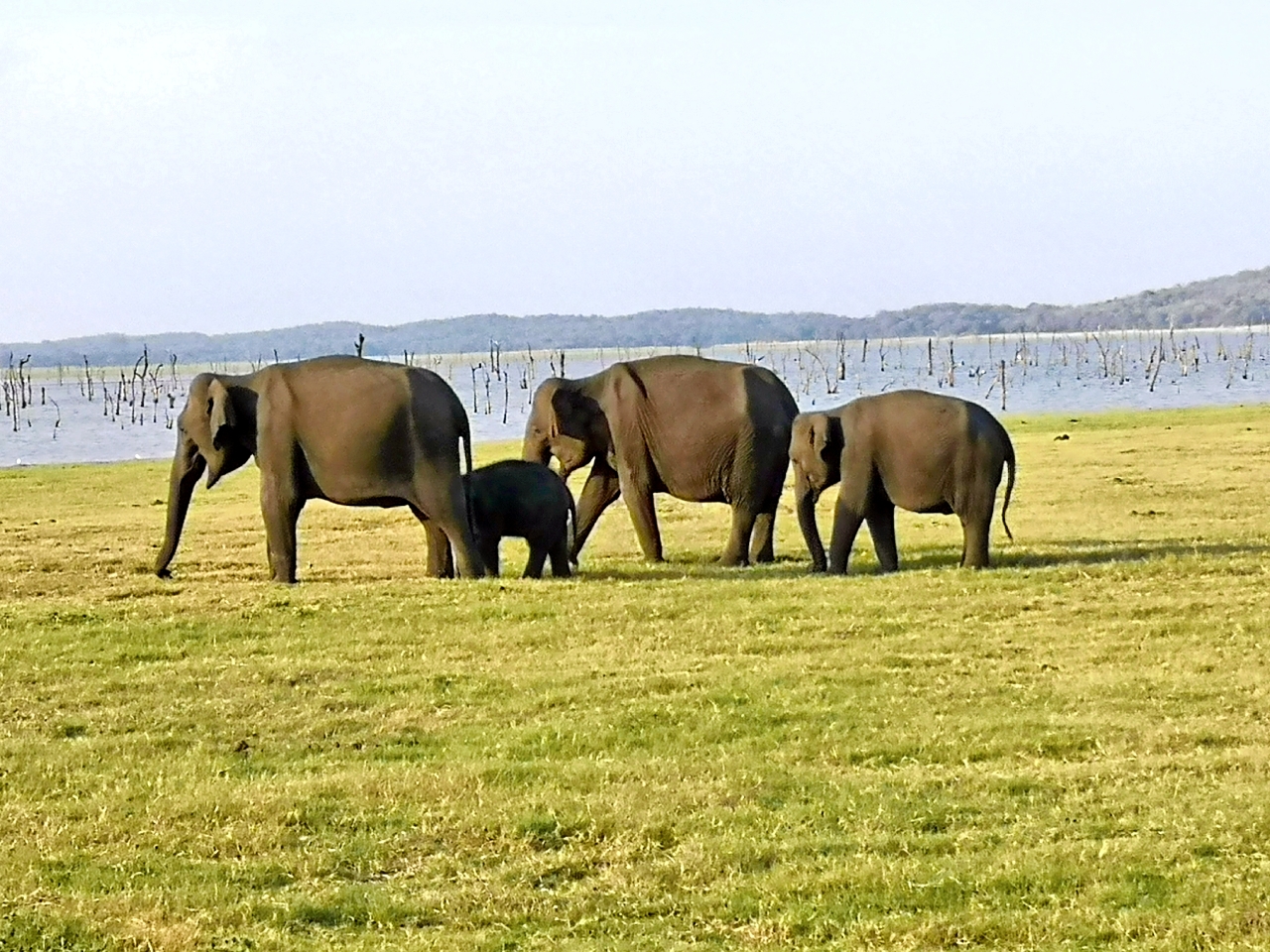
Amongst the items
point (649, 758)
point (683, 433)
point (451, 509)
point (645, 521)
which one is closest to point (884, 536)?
point (683, 433)

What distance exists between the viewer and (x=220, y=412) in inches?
745

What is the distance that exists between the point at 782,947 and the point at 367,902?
6.09 feet

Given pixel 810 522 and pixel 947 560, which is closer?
pixel 810 522

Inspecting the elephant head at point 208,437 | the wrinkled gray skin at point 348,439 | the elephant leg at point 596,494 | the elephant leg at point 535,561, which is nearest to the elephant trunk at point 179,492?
the elephant head at point 208,437

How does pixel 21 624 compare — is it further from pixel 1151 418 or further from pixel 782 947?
pixel 1151 418

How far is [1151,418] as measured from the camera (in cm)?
5403

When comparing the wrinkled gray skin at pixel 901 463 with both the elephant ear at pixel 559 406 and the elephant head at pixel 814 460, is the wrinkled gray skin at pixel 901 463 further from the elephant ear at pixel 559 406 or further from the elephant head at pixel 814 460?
the elephant ear at pixel 559 406

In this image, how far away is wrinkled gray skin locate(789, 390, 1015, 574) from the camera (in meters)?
18.0

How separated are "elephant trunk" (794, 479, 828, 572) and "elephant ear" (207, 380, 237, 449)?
594cm

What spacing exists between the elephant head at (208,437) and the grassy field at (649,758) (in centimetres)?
81

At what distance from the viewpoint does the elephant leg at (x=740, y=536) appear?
66.2 feet

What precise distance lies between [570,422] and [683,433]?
1.49 meters

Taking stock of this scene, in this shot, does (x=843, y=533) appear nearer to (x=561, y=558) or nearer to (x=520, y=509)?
(x=561, y=558)

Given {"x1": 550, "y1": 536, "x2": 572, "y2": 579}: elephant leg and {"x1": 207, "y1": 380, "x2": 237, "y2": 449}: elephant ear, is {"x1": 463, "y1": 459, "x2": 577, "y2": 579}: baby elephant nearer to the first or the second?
{"x1": 550, "y1": 536, "x2": 572, "y2": 579}: elephant leg
